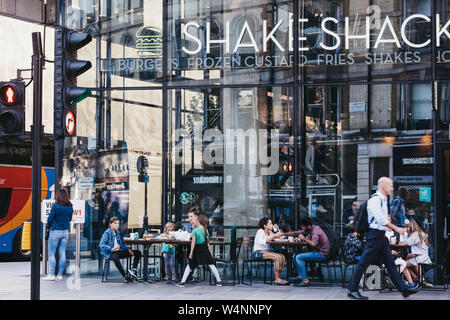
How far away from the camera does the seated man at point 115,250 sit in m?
14.4

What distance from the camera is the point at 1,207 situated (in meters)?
21.5

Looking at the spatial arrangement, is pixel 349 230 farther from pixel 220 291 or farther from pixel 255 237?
pixel 220 291

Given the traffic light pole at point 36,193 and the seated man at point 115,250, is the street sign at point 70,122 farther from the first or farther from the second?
the seated man at point 115,250

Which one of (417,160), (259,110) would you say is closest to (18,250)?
(259,110)

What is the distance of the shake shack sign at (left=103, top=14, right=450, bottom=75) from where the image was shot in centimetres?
1440

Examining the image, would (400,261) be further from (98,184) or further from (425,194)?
(98,184)

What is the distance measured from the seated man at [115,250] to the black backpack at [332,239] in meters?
3.66

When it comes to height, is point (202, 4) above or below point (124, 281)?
above

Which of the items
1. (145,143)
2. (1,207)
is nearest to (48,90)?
(1,207)

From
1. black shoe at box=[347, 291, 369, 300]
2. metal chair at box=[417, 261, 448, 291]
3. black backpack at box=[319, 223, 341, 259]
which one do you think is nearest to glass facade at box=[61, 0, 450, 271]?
black backpack at box=[319, 223, 341, 259]

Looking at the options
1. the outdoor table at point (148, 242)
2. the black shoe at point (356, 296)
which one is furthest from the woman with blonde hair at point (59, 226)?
the black shoe at point (356, 296)

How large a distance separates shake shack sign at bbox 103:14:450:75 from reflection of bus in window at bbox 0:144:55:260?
731 cm

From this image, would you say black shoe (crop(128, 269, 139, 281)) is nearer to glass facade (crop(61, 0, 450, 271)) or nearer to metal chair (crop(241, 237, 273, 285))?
glass facade (crop(61, 0, 450, 271))
